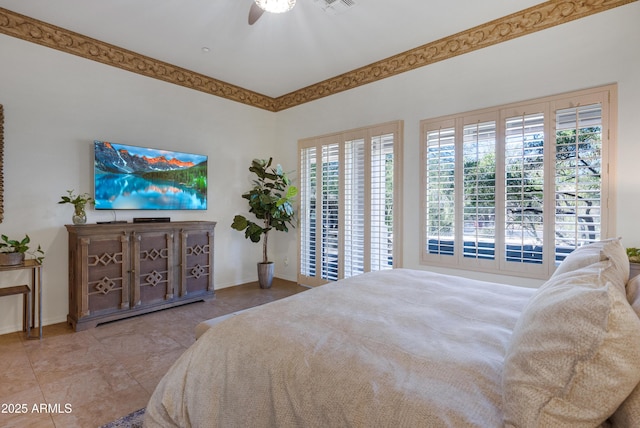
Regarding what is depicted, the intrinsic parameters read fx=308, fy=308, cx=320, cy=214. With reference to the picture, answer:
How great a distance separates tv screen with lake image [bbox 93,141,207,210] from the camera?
3.45 meters

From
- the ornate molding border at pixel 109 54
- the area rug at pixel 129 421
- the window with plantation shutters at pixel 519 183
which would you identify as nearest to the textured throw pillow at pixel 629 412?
the area rug at pixel 129 421

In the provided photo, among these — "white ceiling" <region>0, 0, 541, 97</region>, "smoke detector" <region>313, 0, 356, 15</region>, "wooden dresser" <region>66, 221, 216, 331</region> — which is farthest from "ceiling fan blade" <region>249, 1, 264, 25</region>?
"wooden dresser" <region>66, 221, 216, 331</region>

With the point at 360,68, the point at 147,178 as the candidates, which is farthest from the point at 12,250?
the point at 360,68

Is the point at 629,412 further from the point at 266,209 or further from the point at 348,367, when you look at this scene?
the point at 266,209

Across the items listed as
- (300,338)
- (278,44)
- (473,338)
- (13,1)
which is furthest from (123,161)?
(473,338)

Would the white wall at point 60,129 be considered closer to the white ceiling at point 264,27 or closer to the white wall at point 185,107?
the white wall at point 185,107

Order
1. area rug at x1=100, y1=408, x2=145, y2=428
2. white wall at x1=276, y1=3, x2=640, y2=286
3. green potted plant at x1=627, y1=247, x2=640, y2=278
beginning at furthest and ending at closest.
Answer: white wall at x1=276, y1=3, x2=640, y2=286
green potted plant at x1=627, y1=247, x2=640, y2=278
area rug at x1=100, y1=408, x2=145, y2=428

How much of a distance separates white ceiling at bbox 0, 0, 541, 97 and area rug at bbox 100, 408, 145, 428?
3.21 meters

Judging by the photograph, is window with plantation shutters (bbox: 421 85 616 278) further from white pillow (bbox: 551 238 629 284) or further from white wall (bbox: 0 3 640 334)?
white pillow (bbox: 551 238 629 284)

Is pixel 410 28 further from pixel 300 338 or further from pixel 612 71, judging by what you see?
pixel 300 338

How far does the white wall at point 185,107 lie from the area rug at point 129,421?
87.0 inches

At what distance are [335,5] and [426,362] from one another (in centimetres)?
289

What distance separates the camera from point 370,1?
2734mm

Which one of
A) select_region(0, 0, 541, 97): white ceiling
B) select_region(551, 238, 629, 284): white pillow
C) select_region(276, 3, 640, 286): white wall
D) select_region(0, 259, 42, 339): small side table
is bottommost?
select_region(0, 259, 42, 339): small side table
